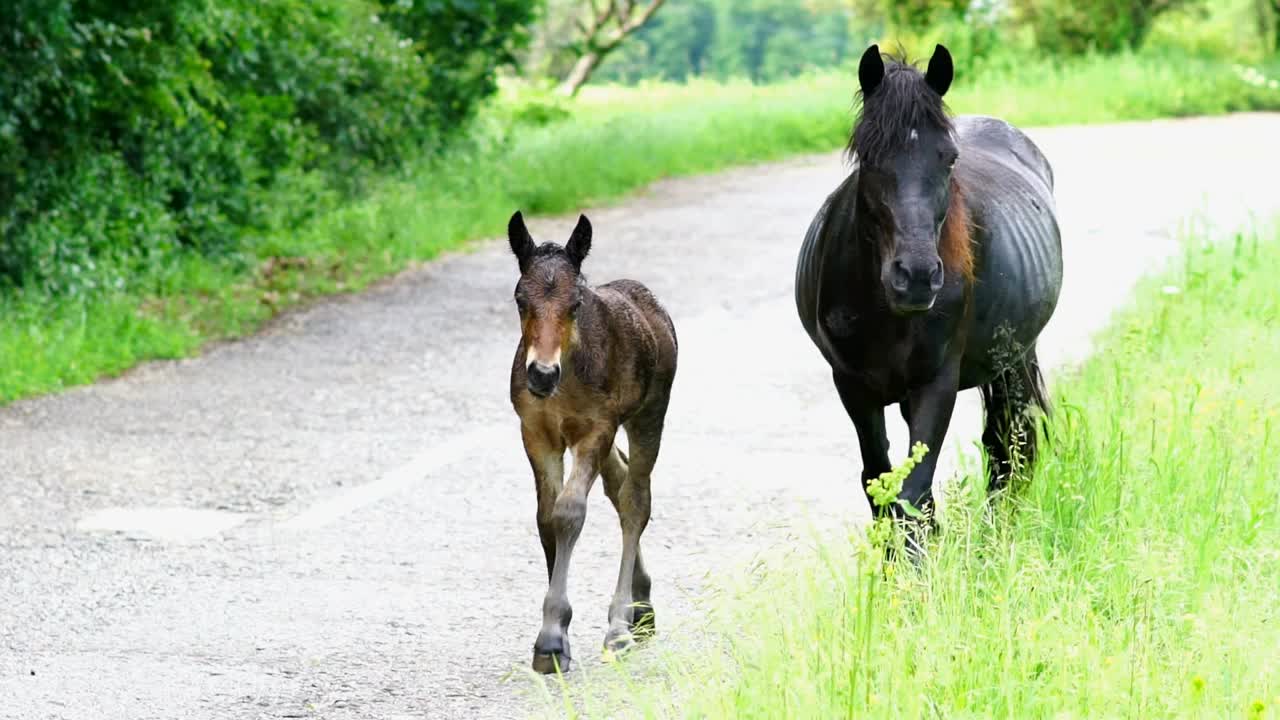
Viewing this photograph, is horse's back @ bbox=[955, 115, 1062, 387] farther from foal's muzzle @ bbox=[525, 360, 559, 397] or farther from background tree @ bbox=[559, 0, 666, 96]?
background tree @ bbox=[559, 0, 666, 96]

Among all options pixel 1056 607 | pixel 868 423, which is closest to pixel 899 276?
pixel 868 423

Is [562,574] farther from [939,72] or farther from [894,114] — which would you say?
[939,72]

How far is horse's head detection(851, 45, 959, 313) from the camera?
5.70m

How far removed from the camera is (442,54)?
822 inches

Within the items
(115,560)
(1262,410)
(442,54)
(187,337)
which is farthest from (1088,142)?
(115,560)

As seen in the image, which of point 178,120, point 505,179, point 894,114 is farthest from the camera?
point 505,179

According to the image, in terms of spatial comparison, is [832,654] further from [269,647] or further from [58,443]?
[58,443]

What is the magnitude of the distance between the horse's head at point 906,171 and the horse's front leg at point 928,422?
58 centimetres

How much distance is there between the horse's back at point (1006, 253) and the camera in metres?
6.73

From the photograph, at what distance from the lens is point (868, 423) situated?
656 cm

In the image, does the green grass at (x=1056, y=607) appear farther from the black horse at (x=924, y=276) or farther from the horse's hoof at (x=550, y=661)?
the black horse at (x=924, y=276)

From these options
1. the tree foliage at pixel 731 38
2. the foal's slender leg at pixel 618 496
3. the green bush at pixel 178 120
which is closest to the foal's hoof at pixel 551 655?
the foal's slender leg at pixel 618 496

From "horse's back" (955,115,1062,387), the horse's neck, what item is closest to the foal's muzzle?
the horse's neck

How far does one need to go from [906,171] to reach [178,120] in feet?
29.7
